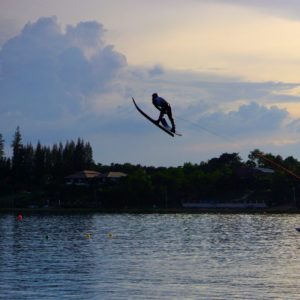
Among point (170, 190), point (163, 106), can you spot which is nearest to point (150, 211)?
point (170, 190)

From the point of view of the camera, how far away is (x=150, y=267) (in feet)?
150

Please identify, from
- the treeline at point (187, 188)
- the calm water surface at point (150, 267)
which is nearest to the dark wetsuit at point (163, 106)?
the calm water surface at point (150, 267)

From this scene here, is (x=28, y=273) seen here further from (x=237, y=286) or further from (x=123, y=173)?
(x=123, y=173)

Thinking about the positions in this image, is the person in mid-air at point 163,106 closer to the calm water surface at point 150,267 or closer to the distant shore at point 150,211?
the calm water surface at point 150,267

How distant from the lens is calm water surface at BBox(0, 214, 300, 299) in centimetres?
3631

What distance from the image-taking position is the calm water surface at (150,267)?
36312mm

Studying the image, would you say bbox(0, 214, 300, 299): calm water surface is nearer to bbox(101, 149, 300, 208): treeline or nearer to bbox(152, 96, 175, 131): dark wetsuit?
bbox(152, 96, 175, 131): dark wetsuit

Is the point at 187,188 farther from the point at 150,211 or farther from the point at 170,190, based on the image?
the point at 150,211

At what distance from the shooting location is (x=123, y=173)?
652 feet

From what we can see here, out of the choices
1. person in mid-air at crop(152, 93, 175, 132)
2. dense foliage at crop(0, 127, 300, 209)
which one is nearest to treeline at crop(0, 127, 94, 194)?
dense foliage at crop(0, 127, 300, 209)

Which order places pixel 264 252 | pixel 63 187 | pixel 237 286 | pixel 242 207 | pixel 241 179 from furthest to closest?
pixel 63 187, pixel 241 179, pixel 242 207, pixel 264 252, pixel 237 286

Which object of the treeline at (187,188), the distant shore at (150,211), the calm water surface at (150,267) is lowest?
the calm water surface at (150,267)

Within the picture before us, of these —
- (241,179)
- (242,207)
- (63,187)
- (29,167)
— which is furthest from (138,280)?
(29,167)

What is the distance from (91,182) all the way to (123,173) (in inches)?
518
